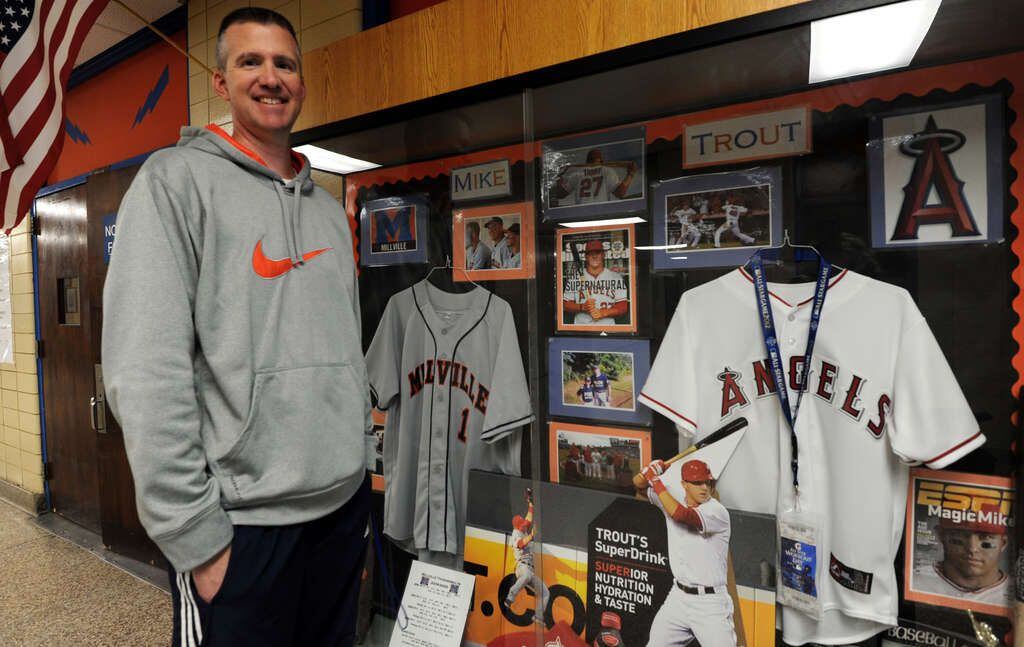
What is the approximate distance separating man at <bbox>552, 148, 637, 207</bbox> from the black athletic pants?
1.01m

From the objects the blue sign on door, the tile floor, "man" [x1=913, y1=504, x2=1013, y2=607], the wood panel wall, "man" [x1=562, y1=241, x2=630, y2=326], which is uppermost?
the wood panel wall

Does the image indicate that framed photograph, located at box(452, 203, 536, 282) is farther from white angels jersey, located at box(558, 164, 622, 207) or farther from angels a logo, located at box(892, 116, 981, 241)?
angels a logo, located at box(892, 116, 981, 241)

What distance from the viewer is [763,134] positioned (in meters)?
1.39

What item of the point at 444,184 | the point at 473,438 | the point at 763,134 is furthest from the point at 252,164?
the point at 763,134

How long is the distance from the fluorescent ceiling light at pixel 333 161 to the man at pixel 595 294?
0.87 m

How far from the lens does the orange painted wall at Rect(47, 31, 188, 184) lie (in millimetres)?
3145

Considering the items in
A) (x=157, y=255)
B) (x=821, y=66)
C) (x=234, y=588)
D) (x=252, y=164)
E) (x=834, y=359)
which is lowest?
(x=234, y=588)

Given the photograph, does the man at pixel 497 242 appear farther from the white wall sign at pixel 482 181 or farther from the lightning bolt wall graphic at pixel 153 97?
the lightning bolt wall graphic at pixel 153 97

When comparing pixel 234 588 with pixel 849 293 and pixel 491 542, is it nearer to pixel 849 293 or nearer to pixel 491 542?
pixel 491 542

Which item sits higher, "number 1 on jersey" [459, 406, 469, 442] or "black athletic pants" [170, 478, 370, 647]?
"number 1 on jersey" [459, 406, 469, 442]

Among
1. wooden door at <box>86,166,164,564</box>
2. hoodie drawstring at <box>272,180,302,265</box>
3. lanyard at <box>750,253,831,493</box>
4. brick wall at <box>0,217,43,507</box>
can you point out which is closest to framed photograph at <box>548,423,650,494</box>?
lanyard at <box>750,253,831,493</box>

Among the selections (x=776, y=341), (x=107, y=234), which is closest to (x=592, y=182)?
(x=776, y=341)

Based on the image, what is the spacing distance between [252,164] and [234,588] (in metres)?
0.89

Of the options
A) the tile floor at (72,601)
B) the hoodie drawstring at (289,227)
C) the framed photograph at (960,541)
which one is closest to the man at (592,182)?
the hoodie drawstring at (289,227)
